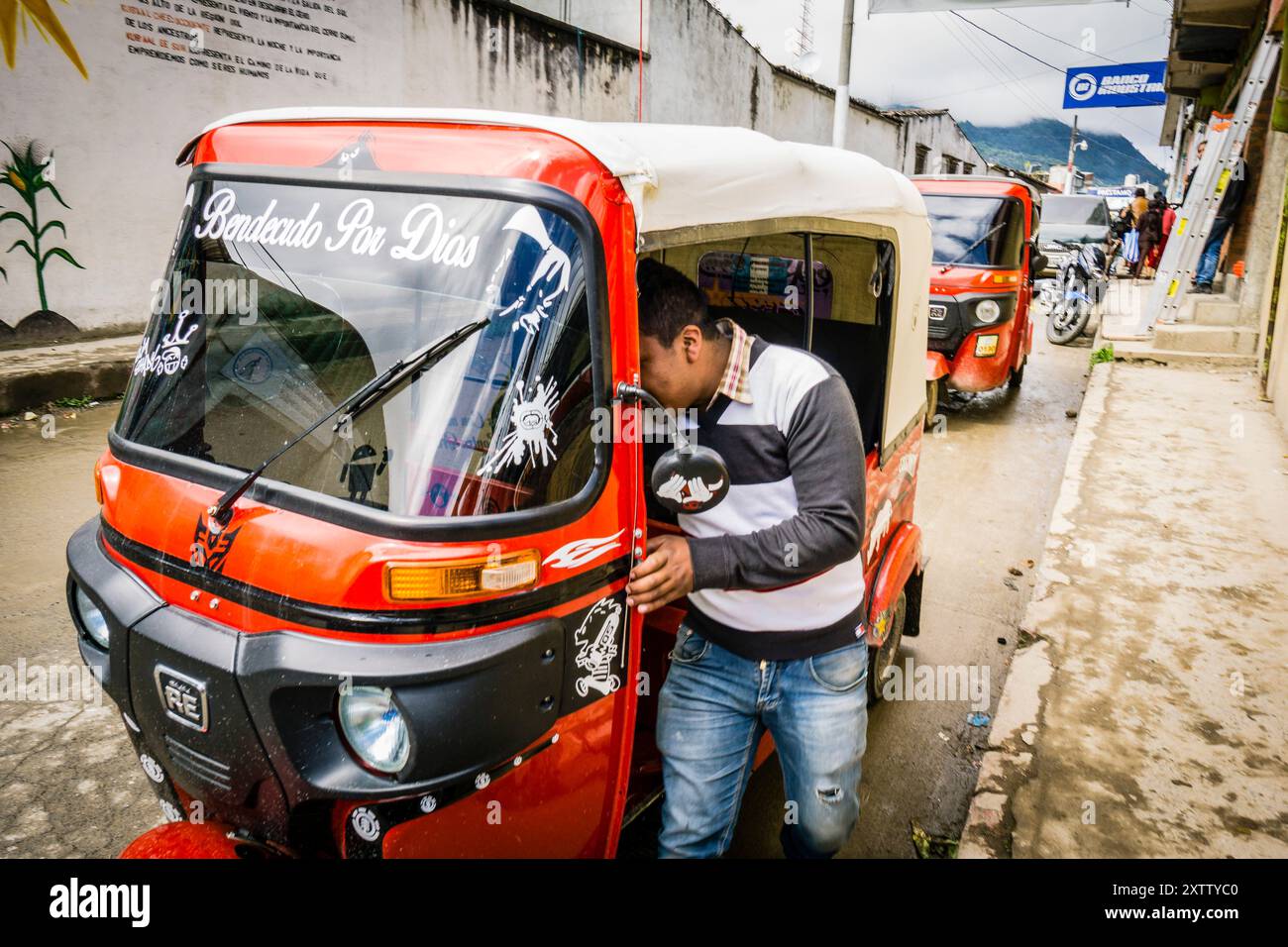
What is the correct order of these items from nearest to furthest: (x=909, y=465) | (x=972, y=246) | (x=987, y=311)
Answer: (x=909, y=465) → (x=987, y=311) → (x=972, y=246)

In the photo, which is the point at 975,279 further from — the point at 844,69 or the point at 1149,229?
the point at 1149,229

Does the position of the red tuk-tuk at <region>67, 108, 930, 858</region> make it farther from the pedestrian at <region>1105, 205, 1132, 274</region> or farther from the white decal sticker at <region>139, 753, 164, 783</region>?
the pedestrian at <region>1105, 205, 1132, 274</region>

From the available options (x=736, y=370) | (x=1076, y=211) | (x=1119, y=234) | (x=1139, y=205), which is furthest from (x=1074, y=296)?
(x=736, y=370)

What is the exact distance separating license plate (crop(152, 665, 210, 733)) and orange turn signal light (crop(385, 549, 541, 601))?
0.51 metres

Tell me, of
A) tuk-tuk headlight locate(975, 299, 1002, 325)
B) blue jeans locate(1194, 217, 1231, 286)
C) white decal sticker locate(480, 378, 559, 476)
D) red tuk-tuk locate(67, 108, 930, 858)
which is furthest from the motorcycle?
white decal sticker locate(480, 378, 559, 476)

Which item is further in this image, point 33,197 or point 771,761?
point 33,197

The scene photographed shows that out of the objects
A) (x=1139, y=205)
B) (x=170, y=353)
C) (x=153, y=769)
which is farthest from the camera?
(x=1139, y=205)

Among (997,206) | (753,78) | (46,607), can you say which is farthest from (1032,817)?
(753,78)

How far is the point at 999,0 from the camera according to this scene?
11.5 metres

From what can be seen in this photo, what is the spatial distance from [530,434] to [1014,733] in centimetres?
241

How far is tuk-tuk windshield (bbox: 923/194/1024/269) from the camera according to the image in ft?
28.4

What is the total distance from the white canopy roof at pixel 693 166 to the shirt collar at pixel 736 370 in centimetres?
29

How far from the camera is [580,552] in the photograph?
1.95m

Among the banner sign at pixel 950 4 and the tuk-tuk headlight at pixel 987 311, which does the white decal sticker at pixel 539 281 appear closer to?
the tuk-tuk headlight at pixel 987 311
